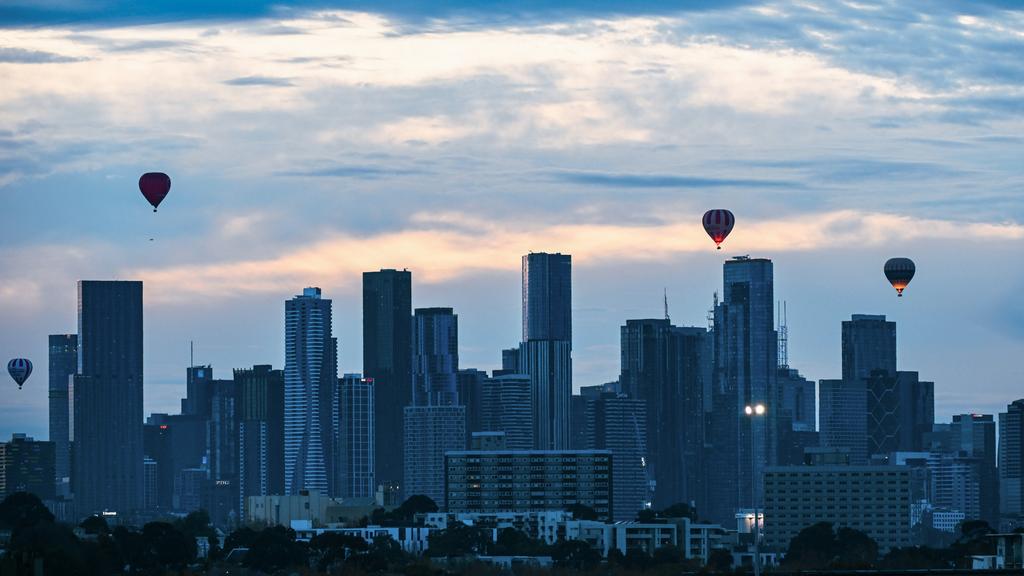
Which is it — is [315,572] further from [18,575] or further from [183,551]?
[18,575]

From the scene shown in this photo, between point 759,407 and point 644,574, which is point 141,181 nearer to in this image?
point 644,574

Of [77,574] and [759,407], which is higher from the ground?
[759,407]

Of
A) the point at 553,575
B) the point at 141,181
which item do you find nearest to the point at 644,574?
the point at 553,575

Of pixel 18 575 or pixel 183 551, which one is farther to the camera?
pixel 183 551

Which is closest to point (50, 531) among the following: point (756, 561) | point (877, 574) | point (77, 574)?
point (77, 574)

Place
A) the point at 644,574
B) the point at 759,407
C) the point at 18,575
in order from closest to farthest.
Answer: the point at 759,407 < the point at 18,575 < the point at 644,574

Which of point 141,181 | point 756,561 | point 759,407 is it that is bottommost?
point 756,561

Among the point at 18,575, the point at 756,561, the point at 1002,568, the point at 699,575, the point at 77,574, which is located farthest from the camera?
the point at 699,575
